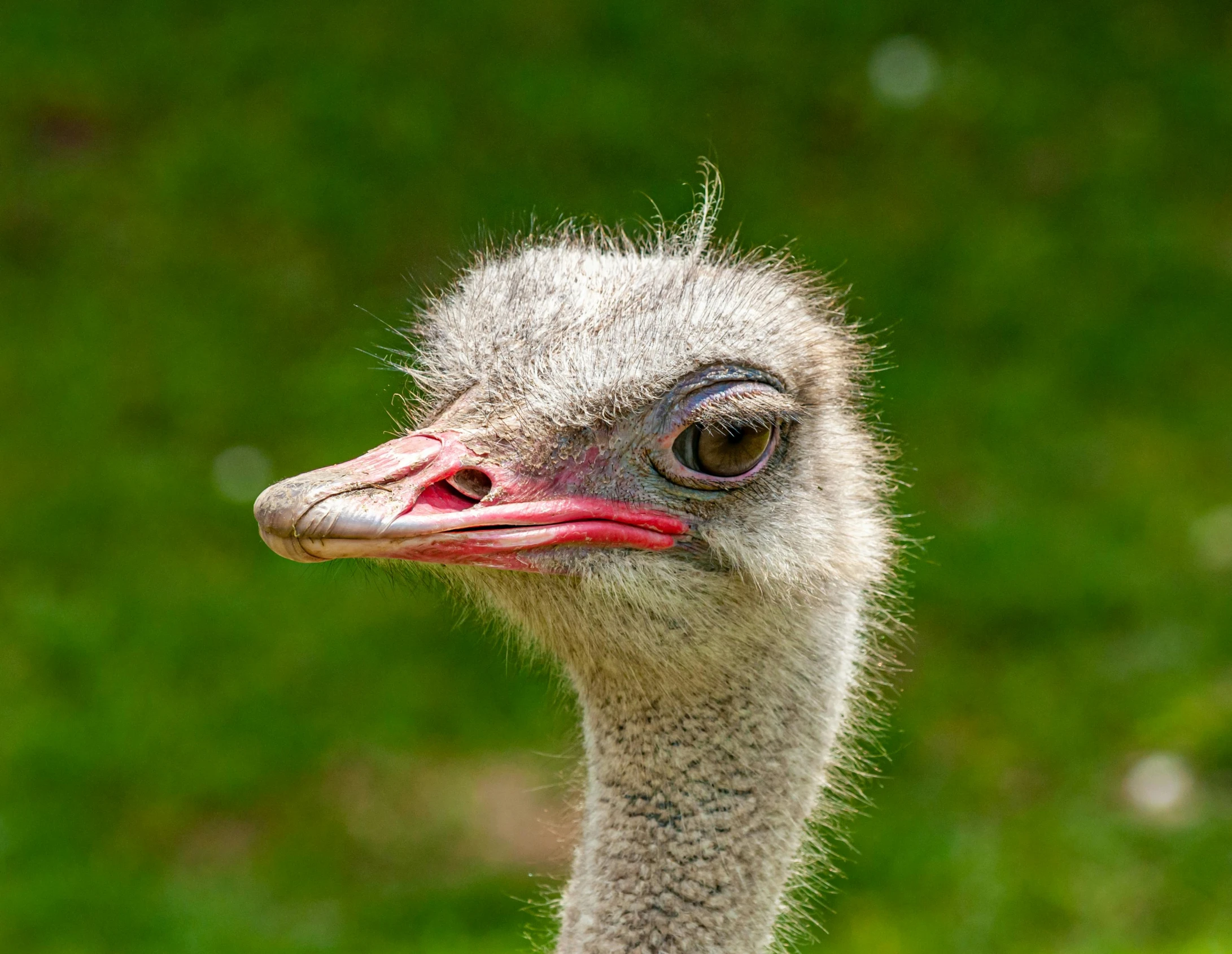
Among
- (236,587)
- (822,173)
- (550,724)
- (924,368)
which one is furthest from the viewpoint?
(822,173)

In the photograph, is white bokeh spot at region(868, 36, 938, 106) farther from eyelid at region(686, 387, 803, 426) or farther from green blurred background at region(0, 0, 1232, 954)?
eyelid at region(686, 387, 803, 426)

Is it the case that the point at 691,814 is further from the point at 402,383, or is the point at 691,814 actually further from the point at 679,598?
the point at 402,383

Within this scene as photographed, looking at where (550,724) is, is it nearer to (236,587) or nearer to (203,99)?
(236,587)

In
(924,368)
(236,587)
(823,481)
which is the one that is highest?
(924,368)

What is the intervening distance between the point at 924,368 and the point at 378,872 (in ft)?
9.19

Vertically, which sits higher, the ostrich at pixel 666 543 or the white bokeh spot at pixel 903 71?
the white bokeh spot at pixel 903 71

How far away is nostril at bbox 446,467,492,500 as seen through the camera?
1965 millimetres

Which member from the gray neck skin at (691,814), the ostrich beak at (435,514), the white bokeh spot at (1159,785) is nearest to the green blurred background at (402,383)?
the white bokeh spot at (1159,785)

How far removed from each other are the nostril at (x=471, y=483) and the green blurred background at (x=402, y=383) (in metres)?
0.67

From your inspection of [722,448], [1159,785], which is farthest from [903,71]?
[722,448]

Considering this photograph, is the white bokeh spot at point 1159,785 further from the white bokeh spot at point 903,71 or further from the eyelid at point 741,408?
the white bokeh spot at point 903,71

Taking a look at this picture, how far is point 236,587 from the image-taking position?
5.41 m

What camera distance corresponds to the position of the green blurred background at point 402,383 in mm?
4461

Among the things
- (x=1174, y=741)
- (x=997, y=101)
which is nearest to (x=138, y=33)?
(x=997, y=101)
